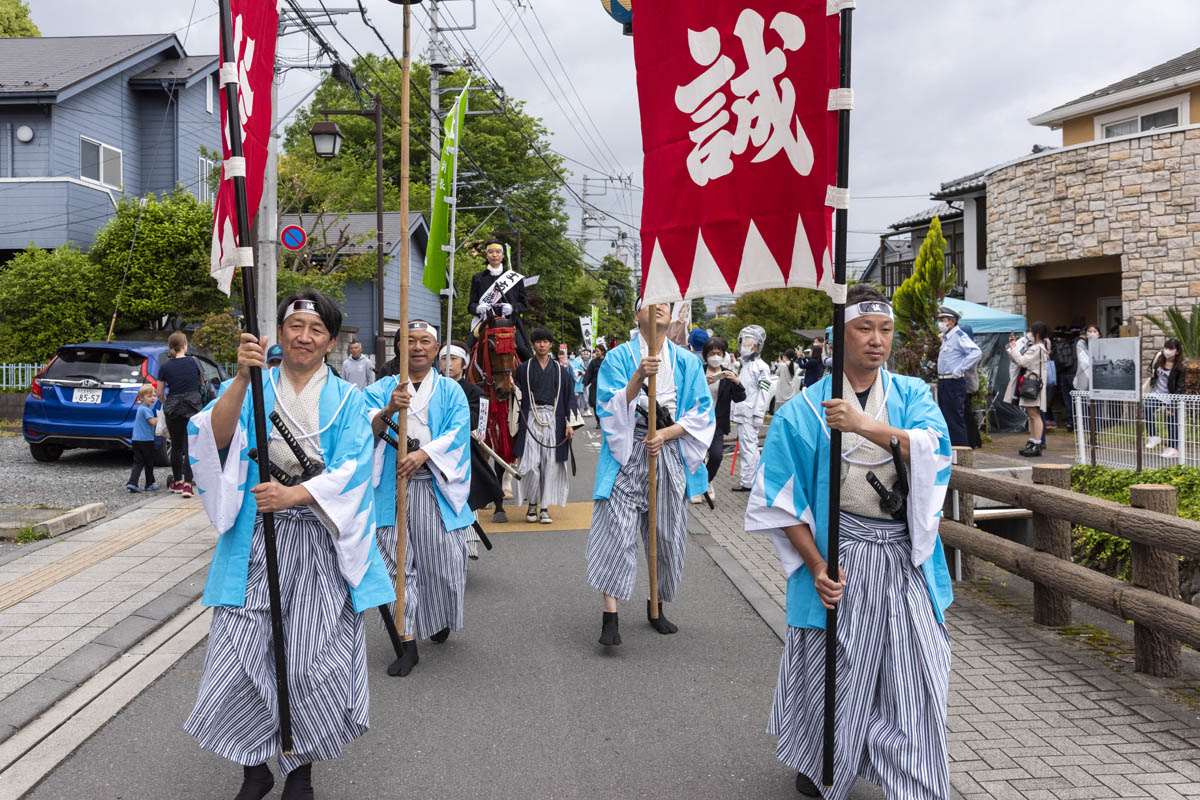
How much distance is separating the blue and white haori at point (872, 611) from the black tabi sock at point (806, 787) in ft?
0.59

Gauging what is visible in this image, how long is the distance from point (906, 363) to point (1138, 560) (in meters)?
14.0

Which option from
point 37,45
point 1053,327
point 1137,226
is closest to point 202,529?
point 1137,226

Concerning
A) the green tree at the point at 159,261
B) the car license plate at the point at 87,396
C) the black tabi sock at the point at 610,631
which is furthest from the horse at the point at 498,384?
the green tree at the point at 159,261

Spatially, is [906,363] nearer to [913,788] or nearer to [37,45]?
[913,788]

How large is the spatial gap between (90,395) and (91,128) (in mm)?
14118

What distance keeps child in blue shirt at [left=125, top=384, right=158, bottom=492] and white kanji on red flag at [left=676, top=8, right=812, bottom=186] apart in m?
8.72

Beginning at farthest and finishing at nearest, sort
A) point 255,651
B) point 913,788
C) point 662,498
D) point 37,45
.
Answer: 1. point 37,45
2. point 662,498
3. point 255,651
4. point 913,788

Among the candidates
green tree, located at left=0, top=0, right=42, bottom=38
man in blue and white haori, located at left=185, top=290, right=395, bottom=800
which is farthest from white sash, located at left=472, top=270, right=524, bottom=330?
green tree, located at left=0, top=0, right=42, bottom=38

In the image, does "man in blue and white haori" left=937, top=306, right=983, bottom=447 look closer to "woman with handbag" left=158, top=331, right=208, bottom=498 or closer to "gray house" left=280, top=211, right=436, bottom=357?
"woman with handbag" left=158, top=331, right=208, bottom=498

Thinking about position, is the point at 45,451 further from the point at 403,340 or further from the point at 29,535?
the point at 403,340

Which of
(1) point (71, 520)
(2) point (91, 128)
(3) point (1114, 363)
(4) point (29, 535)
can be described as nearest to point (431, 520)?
(4) point (29, 535)

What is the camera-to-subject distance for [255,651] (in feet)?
11.9

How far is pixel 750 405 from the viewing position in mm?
13148

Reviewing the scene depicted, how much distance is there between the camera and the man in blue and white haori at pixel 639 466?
19.0 feet
